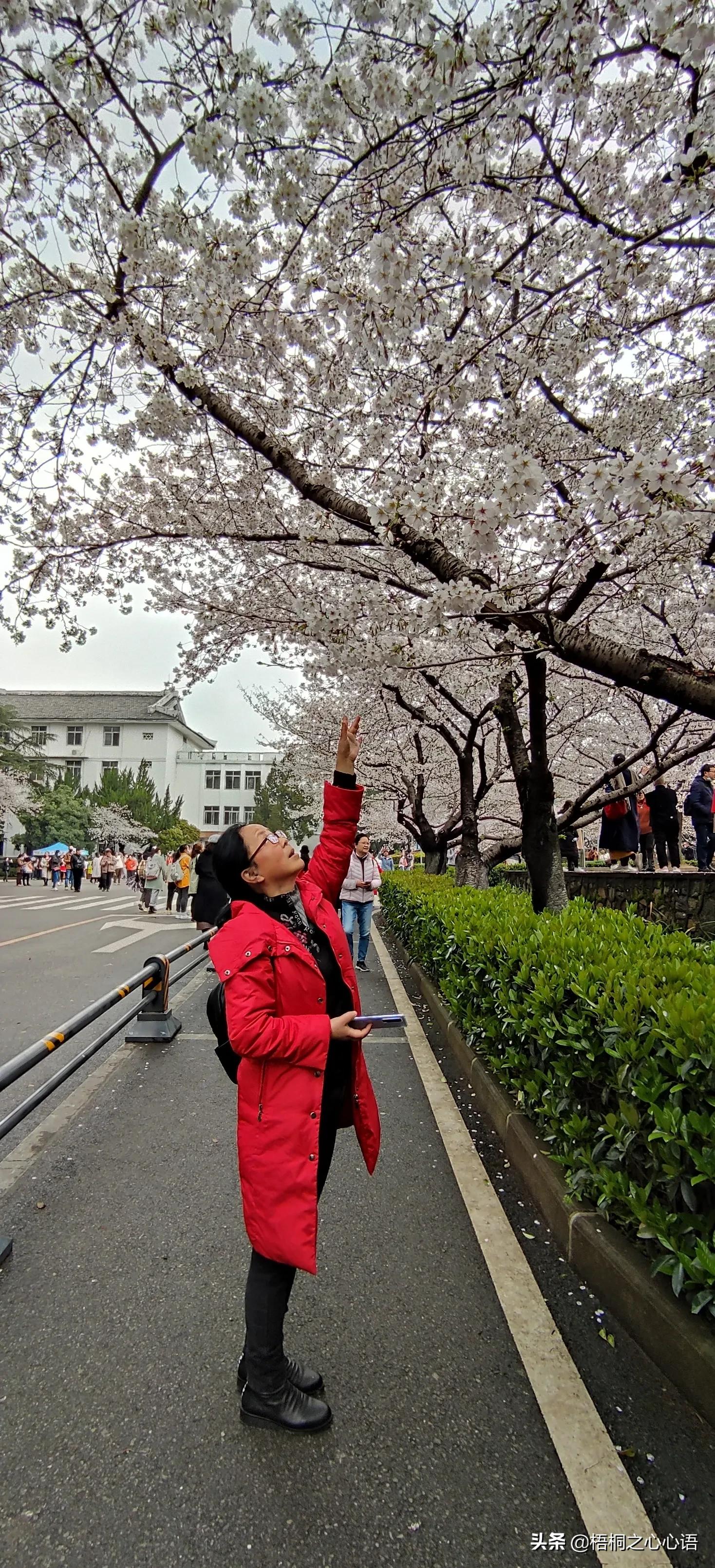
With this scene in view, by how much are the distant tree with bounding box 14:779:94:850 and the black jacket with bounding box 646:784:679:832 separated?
1743 inches

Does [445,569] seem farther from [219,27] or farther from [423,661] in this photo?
[219,27]

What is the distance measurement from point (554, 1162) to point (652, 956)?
1053mm

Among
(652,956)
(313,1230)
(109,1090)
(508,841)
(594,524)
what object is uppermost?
(594,524)

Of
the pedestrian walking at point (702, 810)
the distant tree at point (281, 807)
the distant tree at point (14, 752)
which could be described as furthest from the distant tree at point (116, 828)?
the pedestrian walking at point (702, 810)

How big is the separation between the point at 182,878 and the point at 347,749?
1635 centimetres

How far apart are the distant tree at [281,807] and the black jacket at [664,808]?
3793 centimetres

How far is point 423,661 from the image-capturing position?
647 centimetres

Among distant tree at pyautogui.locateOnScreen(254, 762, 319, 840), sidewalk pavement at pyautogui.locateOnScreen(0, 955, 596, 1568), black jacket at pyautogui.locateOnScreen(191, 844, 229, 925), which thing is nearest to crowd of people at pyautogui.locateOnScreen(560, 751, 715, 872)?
black jacket at pyautogui.locateOnScreen(191, 844, 229, 925)

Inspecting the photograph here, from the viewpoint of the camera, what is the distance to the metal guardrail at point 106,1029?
2938 mm

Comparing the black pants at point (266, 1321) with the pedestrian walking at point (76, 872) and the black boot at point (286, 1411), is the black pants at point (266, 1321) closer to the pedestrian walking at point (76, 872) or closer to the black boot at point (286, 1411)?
the black boot at point (286, 1411)

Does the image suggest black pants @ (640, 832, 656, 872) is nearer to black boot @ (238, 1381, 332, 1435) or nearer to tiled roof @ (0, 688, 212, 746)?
black boot @ (238, 1381, 332, 1435)

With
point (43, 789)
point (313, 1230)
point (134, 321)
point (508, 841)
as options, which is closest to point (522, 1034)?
point (313, 1230)

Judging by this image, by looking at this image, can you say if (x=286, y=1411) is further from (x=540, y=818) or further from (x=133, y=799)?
(x=133, y=799)

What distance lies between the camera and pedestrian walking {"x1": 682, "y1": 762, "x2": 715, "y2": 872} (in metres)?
10.3
